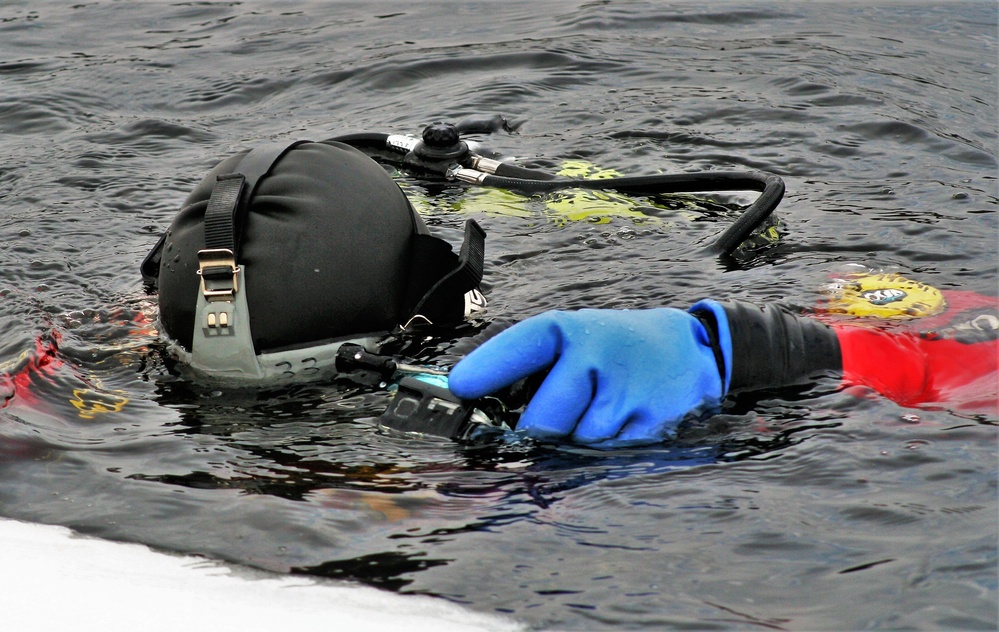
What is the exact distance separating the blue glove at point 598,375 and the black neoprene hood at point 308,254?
63 centimetres

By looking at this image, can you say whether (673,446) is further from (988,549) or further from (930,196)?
(930,196)

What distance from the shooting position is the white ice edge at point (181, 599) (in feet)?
6.09

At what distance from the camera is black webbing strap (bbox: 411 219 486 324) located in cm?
306

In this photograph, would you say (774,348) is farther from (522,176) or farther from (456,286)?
(522,176)

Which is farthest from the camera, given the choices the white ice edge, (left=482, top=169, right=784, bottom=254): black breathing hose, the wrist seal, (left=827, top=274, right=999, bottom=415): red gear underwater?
(left=482, top=169, right=784, bottom=254): black breathing hose

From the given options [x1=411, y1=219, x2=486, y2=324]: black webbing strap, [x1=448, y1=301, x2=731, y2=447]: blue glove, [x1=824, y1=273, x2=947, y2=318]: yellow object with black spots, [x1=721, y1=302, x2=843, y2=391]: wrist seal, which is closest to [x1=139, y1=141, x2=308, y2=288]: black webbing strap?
[x1=411, y1=219, x2=486, y2=324]: black webbing strap

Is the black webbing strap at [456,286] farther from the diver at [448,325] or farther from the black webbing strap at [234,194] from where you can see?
the black webbing strap at [234,194]

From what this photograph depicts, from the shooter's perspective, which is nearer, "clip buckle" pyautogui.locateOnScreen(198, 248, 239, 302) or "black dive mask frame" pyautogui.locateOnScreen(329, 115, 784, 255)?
"clip buckle" pyautogui.locateOnScreen(198, 248, 239, 302)

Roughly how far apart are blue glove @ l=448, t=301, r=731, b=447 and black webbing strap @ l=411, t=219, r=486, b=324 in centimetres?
67

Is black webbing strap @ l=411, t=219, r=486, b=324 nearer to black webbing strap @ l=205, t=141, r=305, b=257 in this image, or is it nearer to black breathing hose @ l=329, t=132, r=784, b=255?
black webbing strap @ l=205, t=141, r=305, b=257

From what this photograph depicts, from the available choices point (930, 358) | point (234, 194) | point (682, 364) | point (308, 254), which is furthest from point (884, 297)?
point (234, 194)

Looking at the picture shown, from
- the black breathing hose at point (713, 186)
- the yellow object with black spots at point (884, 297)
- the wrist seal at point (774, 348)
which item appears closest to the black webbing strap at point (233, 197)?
the wrist seal at point (774, 348)

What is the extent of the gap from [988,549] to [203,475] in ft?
6.17

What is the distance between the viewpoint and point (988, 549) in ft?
6.55
